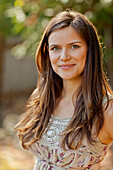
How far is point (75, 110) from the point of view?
71.8 inches

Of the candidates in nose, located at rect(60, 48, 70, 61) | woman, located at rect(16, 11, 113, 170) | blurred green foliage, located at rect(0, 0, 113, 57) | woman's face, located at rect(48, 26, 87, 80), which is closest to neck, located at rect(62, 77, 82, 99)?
woman, located at rect(16, 11, 113, 170)

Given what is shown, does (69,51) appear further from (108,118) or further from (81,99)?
(108,118)

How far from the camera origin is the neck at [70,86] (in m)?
1.93

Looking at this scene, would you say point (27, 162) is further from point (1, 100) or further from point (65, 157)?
point (1, 100)

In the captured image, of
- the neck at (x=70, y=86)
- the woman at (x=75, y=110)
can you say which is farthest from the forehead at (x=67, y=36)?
the neck at (x=70, y=86)

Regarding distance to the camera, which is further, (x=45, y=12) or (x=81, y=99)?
(x=45, y=12)

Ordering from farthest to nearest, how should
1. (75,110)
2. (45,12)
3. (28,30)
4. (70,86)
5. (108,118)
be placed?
1. (28,30)
2. (45,12)
3. (70,86)
4. (75,110)
5. (108,118)

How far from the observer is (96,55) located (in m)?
1.83

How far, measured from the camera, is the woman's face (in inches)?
69.1

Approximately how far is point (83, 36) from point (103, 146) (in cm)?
67

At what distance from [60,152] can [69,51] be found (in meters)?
0.62

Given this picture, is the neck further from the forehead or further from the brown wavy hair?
the forehead

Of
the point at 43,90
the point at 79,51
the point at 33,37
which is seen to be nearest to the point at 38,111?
the point at 43,90

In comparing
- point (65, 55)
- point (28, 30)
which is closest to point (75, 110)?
point (65, 55)
